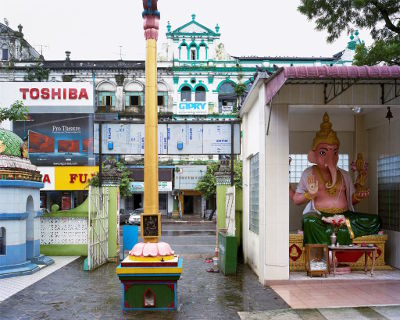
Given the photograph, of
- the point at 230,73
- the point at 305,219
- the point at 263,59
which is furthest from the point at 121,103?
the point at 305,219

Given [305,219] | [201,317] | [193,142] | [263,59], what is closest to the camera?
[201,317]

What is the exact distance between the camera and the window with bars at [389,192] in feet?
45.2

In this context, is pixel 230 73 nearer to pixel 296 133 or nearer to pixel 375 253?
pixel 296 133

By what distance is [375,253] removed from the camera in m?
13.6

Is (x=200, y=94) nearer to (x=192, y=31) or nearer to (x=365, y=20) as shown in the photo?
(x=192, y=31)

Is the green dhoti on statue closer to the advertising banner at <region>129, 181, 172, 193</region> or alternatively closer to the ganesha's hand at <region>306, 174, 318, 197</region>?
the ganesha's hand at <region>306, 174, 318, 197</region>

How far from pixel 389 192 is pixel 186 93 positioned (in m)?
26.8

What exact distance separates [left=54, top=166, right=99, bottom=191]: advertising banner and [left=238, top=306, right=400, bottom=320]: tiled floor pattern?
2835 centimetres

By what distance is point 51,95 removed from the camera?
114ft

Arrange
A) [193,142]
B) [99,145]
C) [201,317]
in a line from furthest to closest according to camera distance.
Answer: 1. [193,142]
2. [99,145]
3. [201,317]

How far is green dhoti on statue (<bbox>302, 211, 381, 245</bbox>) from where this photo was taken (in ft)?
43.8

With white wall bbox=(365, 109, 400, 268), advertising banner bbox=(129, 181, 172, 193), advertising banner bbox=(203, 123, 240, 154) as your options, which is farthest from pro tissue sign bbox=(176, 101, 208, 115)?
white wall bbox=(365, 109, 400, 268)

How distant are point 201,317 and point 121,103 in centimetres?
3116

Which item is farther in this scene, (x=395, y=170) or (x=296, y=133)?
(x=296, y=133)
